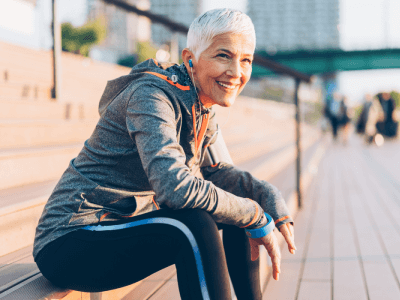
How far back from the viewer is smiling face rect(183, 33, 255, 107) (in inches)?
49.7

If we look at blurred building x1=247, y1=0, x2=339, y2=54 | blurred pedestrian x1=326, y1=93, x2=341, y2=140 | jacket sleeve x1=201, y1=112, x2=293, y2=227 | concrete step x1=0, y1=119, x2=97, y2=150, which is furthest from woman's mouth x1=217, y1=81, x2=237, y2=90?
blurred building x1=247, y1=0, x2=339, y2=54

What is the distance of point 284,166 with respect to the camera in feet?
20.1

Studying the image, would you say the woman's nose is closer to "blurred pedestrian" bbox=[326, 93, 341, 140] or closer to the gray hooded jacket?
the gray hooded jacket

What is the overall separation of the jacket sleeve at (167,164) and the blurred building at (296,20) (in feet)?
513

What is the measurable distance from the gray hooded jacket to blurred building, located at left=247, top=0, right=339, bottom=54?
15638cm

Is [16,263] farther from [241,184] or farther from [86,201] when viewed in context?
[241,184]

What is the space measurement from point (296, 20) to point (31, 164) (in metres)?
162

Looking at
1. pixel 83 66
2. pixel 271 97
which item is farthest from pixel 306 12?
pixel 83 66

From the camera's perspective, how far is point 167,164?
1.08 m

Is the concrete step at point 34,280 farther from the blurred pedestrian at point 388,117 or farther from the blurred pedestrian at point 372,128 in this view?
the blurred pedestrian at point 388,117

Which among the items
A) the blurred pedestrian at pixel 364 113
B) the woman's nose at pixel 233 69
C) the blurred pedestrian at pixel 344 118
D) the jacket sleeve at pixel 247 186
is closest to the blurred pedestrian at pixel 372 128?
the blurred pedestrian at pixel 364 113

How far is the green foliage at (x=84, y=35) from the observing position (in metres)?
35.0

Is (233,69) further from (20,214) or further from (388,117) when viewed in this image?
(388,117)

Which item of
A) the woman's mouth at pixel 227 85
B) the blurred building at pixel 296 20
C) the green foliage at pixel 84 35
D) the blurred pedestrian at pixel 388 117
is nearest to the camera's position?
the woman's mouth at pixel 227 85
